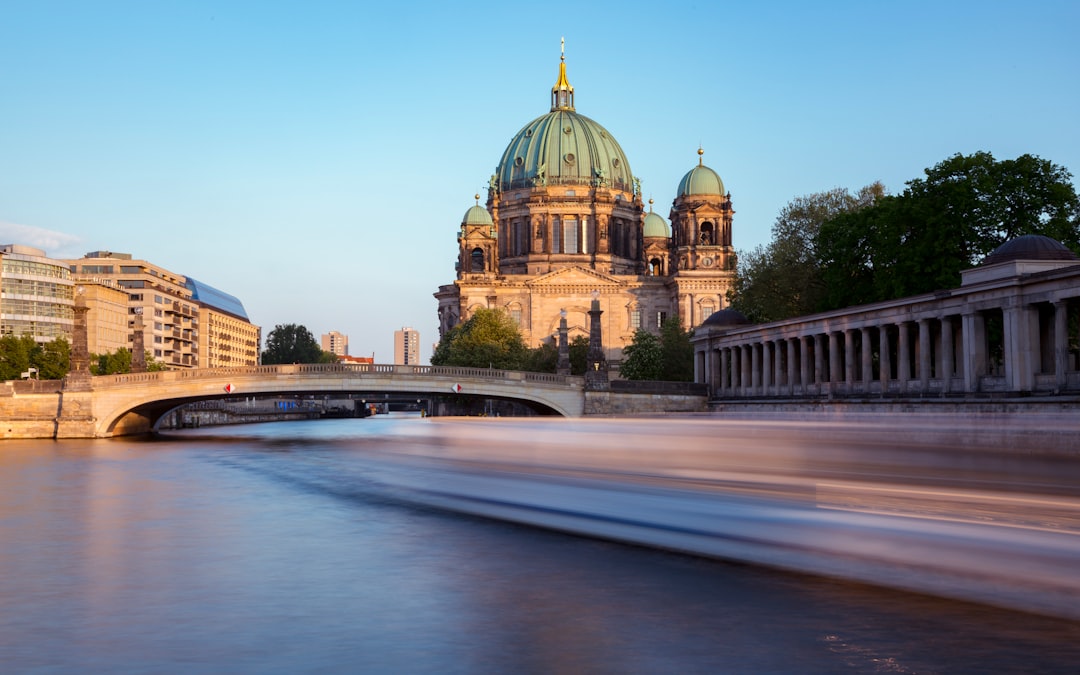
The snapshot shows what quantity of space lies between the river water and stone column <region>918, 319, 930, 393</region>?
98.9 feet

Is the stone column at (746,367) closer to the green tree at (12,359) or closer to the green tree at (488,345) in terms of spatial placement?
the green tree at (488,345)

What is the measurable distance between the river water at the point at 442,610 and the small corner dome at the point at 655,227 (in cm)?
12143

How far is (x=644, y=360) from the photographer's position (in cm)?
9462

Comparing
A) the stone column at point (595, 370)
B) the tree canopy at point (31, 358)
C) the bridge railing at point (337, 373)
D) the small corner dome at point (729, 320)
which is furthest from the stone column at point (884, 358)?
the tree canopy at point (31, 358)

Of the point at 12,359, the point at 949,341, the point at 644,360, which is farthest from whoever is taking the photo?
the point at 644,360

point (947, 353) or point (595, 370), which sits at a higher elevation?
point (947, 353)

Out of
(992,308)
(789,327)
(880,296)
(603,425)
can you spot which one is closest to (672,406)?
(789,327)

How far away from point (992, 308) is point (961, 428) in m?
29.9

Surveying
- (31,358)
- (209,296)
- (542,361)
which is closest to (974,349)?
(542,361)

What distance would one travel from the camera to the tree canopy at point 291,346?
160 meters

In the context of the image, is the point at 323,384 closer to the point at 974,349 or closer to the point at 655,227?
the point at 974,349

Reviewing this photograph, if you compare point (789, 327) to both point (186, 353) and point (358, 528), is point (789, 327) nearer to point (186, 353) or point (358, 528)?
point (358, 528)

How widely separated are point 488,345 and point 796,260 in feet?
138

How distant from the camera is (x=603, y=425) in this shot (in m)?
19.9
